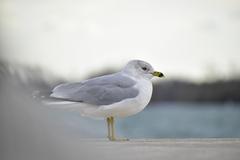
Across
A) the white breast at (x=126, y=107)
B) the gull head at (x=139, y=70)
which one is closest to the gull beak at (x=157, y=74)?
the gull head at (x=139, y=70)

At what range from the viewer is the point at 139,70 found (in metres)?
2.99

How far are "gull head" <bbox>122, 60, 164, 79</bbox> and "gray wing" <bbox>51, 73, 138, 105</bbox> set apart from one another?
0.07 m

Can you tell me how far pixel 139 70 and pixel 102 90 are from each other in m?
0.26

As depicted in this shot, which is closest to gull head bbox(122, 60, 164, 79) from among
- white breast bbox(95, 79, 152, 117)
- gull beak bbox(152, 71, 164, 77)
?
gull beak bbox(152, 71, 164, 77)

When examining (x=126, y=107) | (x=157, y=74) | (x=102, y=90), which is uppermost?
(x=157, y=74)

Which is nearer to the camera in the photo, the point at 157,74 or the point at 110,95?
the point at 110,95

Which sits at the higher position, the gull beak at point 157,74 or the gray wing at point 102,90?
the gull beak at point 157,74

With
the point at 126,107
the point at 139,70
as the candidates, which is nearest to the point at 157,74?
the point at 139,70

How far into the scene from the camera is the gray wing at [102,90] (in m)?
2.81

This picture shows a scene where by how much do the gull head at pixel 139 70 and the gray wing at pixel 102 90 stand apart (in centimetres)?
7

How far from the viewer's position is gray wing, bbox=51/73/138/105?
9.21 feet

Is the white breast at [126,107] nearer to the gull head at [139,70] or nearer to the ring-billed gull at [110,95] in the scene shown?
the ring-billed gull at [110,95]

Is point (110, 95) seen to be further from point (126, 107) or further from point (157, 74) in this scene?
point (157, 74)

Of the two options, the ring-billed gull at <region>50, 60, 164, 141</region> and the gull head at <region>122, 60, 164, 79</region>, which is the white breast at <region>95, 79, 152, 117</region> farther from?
the gull head at <region>122, 60, 164, 79</region>
